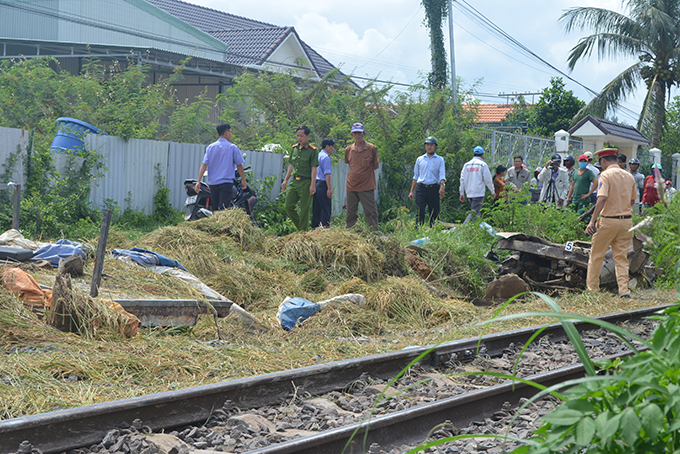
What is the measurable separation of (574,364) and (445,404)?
6.43 ft

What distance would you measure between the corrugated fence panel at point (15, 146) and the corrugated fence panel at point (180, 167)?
10.4 ft

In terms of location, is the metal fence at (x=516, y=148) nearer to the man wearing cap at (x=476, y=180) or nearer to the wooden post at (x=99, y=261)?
the man wearing cap at (x=476, y=180)

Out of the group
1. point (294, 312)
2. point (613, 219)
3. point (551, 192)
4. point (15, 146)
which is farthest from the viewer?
point (551, 192)

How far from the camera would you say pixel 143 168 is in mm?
12883

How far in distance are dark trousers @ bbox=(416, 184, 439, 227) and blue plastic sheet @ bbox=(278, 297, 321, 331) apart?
21.5 ft

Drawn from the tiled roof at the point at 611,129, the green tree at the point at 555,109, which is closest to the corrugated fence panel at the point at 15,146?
the tiled roof at the point at 611,129

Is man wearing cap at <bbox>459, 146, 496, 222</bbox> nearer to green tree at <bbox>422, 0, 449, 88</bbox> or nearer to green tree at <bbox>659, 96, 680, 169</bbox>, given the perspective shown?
green tree at <bbox>422, 0, 449, 88</bbox>

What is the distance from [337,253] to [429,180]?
4.20 m

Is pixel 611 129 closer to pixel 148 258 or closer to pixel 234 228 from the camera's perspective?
pixel 234 228

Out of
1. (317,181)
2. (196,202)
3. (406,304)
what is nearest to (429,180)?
(317,181)

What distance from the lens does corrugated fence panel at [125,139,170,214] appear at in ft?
41.4

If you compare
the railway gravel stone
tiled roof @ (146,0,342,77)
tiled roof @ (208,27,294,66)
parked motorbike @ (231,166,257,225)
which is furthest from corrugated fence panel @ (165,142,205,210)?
tiled roof @ (208,27,294,66)

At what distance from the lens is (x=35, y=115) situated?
14211 millimetres

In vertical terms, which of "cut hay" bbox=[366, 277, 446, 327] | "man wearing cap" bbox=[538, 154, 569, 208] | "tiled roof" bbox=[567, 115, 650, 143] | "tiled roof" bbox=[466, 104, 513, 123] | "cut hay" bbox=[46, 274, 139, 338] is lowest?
"cut hay" bbox=[366, 277, 446, 327]
